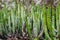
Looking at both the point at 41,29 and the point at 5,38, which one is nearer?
the point at 41,29

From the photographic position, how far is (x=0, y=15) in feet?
7.67

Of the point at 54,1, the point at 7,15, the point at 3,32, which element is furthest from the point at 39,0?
the point at 3,32

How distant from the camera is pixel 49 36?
6.72 feet

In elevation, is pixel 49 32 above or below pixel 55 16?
below

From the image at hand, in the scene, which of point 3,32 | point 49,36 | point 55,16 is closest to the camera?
point 49,36

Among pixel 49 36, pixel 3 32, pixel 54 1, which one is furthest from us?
pixel 54 1

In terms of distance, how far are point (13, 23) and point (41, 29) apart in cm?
32

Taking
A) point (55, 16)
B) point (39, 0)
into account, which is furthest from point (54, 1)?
point (55, 16)

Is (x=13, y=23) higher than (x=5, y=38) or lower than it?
higher

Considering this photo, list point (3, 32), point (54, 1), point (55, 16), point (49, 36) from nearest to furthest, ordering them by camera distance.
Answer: point (49, 36), point (55, 16), point (3, 32), point (54, 1)

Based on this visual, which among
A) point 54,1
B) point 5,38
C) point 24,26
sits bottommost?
point 5,38

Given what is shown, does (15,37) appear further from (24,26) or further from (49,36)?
(49,36)

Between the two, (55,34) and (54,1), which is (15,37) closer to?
(55,34)

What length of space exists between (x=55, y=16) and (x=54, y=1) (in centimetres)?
52
